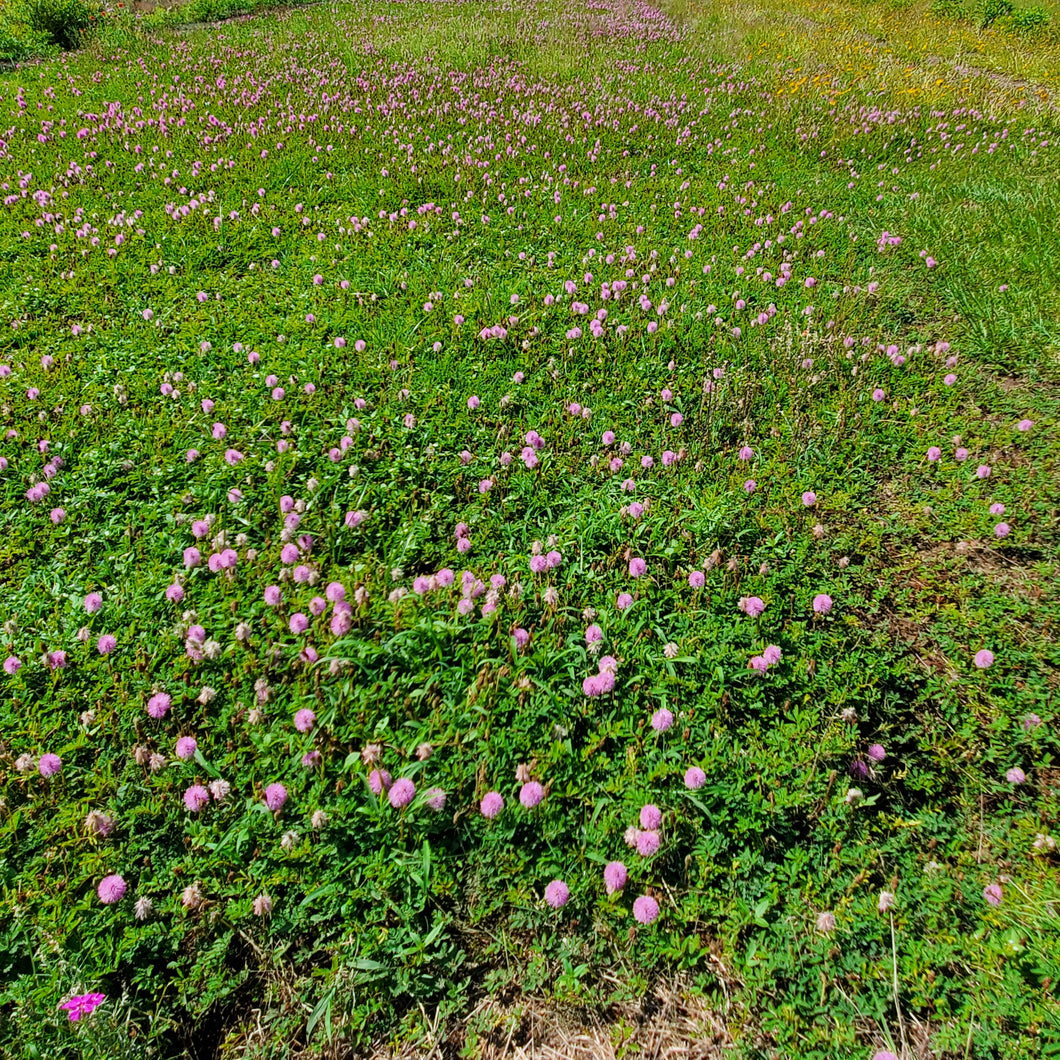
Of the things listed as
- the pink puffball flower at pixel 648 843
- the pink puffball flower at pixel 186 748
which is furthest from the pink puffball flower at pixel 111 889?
the pink puffball flower at pixel 648 843

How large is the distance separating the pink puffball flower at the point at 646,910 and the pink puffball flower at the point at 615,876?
80mm

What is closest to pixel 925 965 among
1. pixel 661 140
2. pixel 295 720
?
pixel 295 720

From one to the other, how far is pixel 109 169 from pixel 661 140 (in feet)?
24.9

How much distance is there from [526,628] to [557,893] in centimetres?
120

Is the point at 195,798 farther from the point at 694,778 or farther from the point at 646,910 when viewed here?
the point at 694,778

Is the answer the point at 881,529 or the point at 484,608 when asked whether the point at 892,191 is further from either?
the point at 484,608

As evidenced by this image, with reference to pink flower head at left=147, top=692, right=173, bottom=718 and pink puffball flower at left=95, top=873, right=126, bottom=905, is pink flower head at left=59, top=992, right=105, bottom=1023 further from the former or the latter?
pink flower head at left=147, top=692, right=173, bottom=718

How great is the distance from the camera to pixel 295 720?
2586 millimetres

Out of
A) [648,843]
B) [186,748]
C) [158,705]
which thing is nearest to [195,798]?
[186,748]

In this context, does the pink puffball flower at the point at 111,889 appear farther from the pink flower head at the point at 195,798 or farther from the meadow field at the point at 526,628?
the pink flower head at the point at 195,798

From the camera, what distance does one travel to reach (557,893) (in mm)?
2191

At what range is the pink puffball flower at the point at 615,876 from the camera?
7.16ft

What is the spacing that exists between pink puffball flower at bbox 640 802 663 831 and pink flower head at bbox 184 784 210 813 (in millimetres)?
1713

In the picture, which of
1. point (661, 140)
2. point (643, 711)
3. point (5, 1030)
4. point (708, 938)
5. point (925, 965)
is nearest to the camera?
point (5, 1030)
